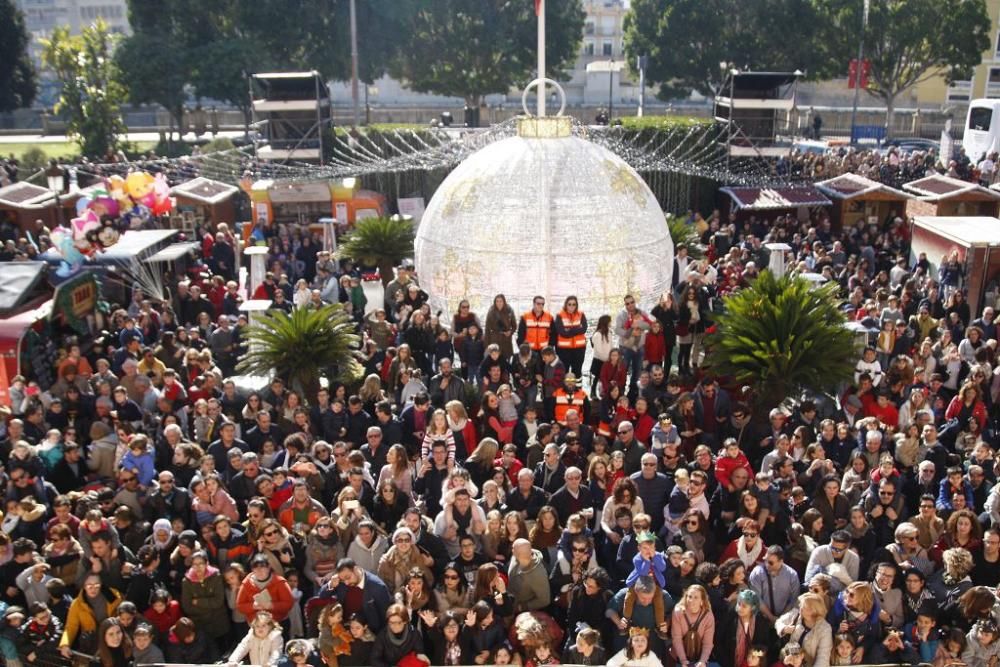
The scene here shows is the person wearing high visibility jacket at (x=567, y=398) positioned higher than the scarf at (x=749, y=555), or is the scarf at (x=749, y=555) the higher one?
the person wearing high visibility jacket at (x=567, y=398)

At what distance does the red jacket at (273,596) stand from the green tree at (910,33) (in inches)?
1743

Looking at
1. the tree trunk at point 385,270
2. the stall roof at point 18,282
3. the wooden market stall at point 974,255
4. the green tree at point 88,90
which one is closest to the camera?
the stall roof at point 18,282

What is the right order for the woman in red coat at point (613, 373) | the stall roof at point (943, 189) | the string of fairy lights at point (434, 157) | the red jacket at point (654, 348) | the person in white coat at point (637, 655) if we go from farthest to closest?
the string of fairy lights at point (434, 157) → the stall roof at point (943, 189) → the red jacket at point (654, 348) → the woman in red coat at point (613, 373) → the person in white coat at point (637, 655)

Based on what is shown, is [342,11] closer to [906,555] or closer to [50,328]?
[50,328]

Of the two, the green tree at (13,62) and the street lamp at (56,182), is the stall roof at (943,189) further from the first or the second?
the green tree at (13,62)

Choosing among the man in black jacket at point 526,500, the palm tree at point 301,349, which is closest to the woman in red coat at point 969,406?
the man in black jacket at point 526,500

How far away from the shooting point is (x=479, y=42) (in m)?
44.9

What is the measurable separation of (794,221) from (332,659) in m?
18.6

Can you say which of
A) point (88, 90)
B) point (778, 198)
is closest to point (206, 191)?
point (778, 198)

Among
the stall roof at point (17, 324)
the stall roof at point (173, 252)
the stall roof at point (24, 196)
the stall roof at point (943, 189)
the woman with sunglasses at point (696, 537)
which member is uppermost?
the stall roof at point (943, 189)

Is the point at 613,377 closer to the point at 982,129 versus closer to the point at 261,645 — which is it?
the point at 261,645

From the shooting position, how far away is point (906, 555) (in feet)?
25.1

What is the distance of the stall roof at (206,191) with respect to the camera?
24.0 metres

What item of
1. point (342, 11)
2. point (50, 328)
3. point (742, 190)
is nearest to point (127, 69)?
point (342, 11)
